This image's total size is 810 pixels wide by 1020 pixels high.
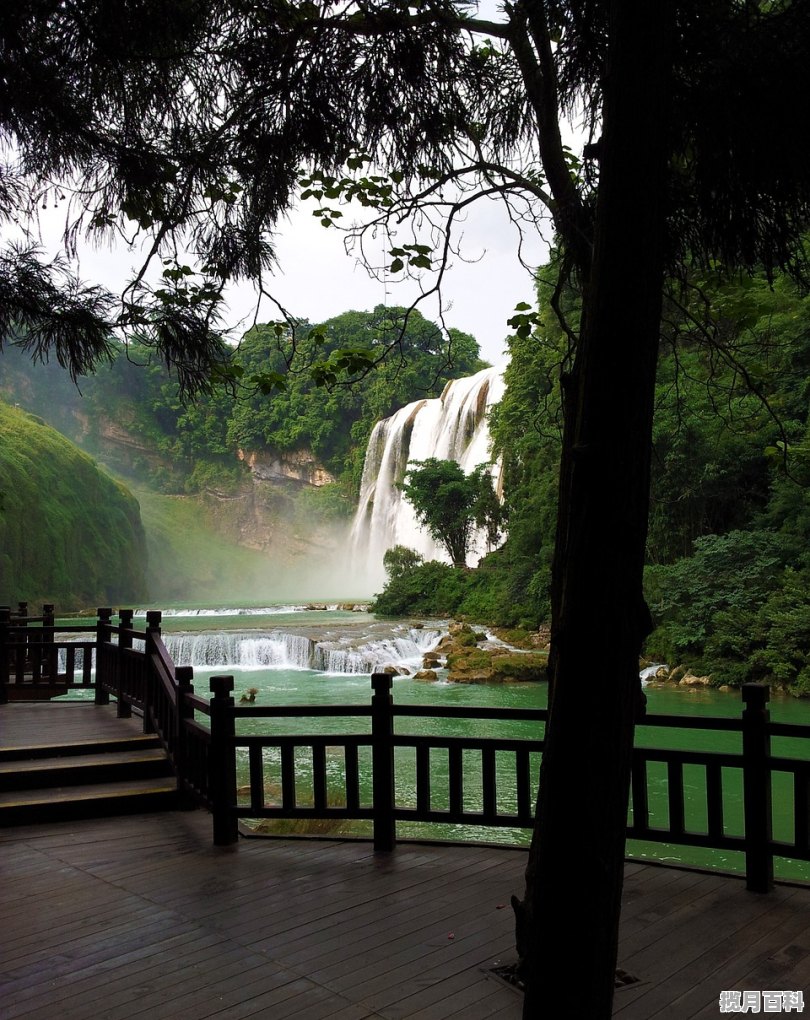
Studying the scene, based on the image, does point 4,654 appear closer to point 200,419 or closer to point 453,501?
point 453,501

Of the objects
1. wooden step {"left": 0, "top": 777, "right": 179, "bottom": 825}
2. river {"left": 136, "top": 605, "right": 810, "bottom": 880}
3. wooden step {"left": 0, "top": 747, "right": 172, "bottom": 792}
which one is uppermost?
wooden step {"left": 0, "top": 747, "right": 172, "bottom": 792}

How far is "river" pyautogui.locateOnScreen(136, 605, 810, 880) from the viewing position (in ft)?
25.2

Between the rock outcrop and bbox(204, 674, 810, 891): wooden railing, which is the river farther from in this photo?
bbox(204, 674, 810, 891): wooden railing

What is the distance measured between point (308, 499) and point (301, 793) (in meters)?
40.6

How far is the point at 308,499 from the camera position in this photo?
48.9 meters

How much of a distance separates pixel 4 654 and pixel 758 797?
7.02 m

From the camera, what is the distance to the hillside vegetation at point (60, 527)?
27.6 meters

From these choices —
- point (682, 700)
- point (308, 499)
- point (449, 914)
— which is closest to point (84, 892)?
point (449, 914)

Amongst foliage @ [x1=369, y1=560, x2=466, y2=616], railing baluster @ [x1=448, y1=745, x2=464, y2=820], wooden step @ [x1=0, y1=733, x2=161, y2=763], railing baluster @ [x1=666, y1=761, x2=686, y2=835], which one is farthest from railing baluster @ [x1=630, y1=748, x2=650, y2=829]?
foliage @ [x1=369, y1=560, x2=466, y2=616]

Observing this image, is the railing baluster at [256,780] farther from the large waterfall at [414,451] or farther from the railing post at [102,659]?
the large waterfall at [414,451]

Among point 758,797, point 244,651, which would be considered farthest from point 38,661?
point 244,651

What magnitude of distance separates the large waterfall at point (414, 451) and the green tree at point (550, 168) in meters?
22.5

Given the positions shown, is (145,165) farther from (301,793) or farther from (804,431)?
(804,431)

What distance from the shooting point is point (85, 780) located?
226 inches
